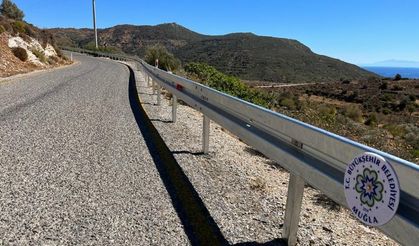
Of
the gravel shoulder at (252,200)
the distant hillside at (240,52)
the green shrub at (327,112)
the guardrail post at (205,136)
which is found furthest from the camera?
the distant hillside at (240,52)

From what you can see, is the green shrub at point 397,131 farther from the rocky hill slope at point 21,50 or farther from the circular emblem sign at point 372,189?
the rocky hill slope at point 21,50

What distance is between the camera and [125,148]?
19.7 ft

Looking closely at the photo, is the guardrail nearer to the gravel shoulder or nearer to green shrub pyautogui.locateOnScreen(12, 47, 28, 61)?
the gravel shoulder

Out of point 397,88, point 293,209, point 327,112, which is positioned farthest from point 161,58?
point 397,88

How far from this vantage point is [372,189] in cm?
215

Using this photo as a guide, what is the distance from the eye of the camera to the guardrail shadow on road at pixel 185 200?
3343 mm

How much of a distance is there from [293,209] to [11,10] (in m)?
48.0

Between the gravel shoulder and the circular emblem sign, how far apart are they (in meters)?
1.17

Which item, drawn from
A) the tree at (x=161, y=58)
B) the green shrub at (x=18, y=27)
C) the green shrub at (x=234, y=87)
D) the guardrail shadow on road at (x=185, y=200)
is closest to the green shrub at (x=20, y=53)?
the green shrub at (x=18, y=27)

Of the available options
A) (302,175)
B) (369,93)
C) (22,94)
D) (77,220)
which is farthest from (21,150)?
(369,93)

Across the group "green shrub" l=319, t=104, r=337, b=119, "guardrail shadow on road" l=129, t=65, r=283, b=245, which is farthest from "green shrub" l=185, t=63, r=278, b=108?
"guardrail shadow on road" l=129, t=65, r=283, b=245

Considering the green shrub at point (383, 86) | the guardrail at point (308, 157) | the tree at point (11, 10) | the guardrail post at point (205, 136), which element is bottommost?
the green shrub at point (383, 86)

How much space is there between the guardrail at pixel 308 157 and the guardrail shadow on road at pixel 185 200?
642 millimetres

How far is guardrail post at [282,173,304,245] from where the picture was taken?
3.19 metres
